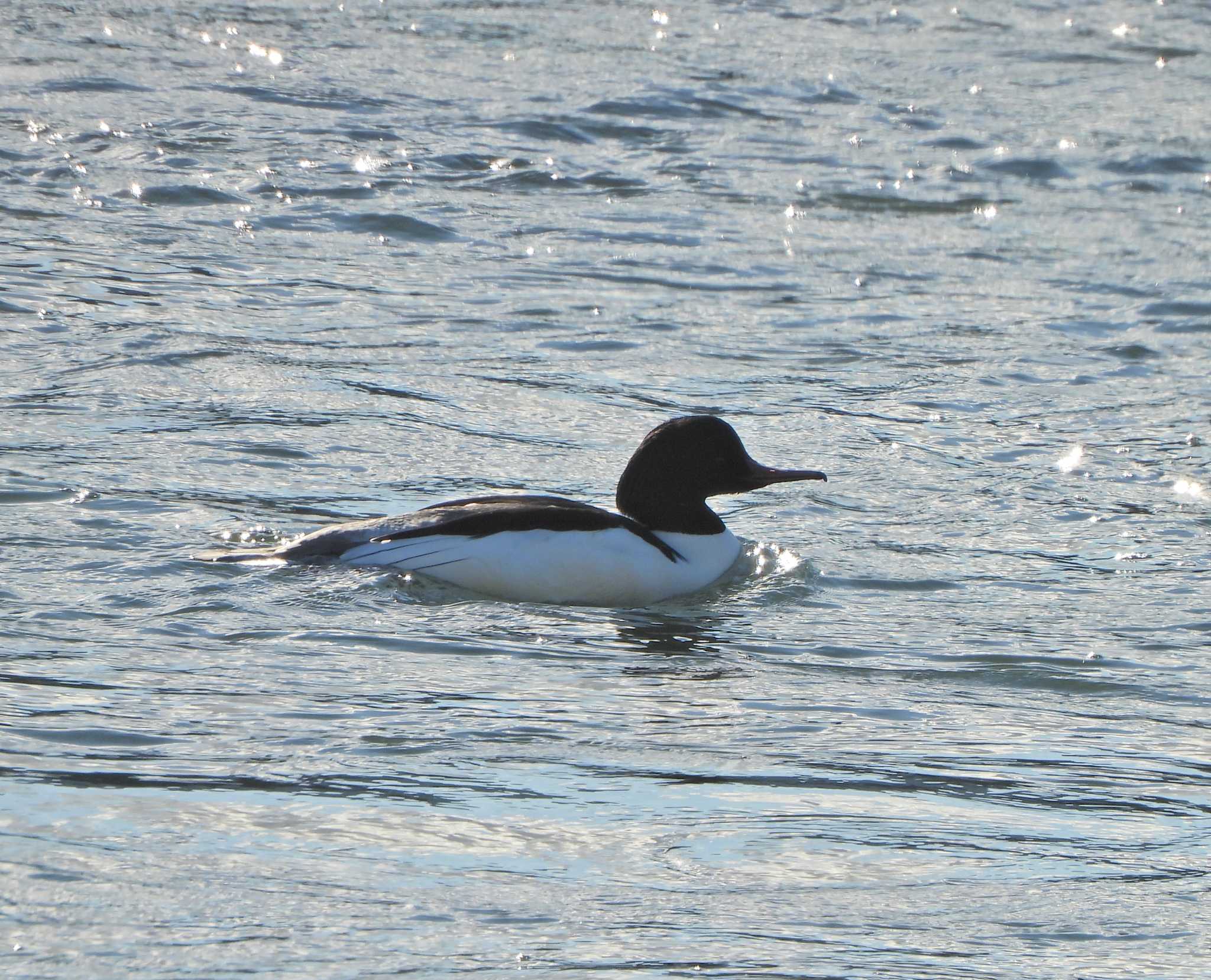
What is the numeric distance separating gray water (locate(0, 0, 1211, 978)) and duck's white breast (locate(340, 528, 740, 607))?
94 mm

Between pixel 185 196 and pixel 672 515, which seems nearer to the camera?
pixel 672 515

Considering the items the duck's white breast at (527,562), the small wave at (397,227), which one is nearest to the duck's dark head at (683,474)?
the duck's white breast at (527,562)

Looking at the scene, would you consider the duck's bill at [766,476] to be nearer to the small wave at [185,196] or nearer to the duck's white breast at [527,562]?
the duck's white breast at [527,562]

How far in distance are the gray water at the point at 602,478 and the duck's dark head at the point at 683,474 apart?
0.33 m

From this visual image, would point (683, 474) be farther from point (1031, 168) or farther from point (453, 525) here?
point (1031, 168)

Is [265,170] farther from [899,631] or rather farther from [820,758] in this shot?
[820,758]

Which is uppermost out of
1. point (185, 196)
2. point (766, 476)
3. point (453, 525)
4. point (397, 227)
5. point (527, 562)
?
point (185, 196)

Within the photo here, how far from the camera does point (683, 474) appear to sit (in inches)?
Result: 325

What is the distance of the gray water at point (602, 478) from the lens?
456 cm

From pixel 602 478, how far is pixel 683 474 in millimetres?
1202

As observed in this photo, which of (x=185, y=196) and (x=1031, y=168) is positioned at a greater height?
(x=1031, y=168)

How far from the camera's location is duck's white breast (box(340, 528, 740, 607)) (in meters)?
7.59

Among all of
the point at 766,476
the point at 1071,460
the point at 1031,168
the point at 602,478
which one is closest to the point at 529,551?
the point at 766,476

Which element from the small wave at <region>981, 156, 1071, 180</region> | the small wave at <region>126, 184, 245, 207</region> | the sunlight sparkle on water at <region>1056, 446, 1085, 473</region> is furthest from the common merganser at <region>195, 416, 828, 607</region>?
the small wave at <region>981, 156, 1071, 180</region>
